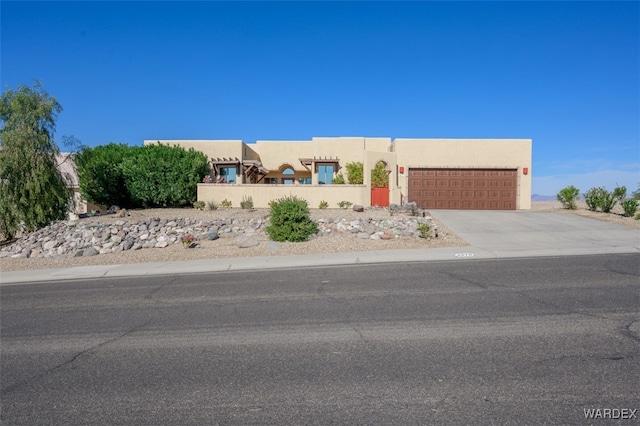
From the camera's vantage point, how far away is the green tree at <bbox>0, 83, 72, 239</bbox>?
20969 mm

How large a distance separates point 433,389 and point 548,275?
24.3 ft

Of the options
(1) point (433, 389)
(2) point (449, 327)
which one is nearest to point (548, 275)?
(2) point (449, 327)

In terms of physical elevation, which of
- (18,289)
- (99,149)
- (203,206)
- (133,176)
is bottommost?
(18,289)

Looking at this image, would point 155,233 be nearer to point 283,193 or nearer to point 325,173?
point 283,193

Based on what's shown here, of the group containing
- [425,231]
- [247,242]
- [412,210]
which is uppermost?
[412,210]

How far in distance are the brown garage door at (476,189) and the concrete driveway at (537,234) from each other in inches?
164

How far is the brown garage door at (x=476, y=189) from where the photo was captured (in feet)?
98.2

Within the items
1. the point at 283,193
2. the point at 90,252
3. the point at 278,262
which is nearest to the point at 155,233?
the point at 90,252

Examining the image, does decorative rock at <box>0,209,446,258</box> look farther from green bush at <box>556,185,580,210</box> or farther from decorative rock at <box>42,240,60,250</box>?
green bush at <box>556,185,580,210</box>

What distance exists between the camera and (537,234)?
18891mm

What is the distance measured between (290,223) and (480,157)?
→ 1700 centimetres

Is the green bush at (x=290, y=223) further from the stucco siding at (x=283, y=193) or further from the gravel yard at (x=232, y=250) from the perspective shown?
the stucco siding at (x=283, y=193)

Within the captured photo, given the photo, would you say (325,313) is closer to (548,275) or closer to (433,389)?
(433,389)

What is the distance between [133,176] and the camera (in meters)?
25.1
